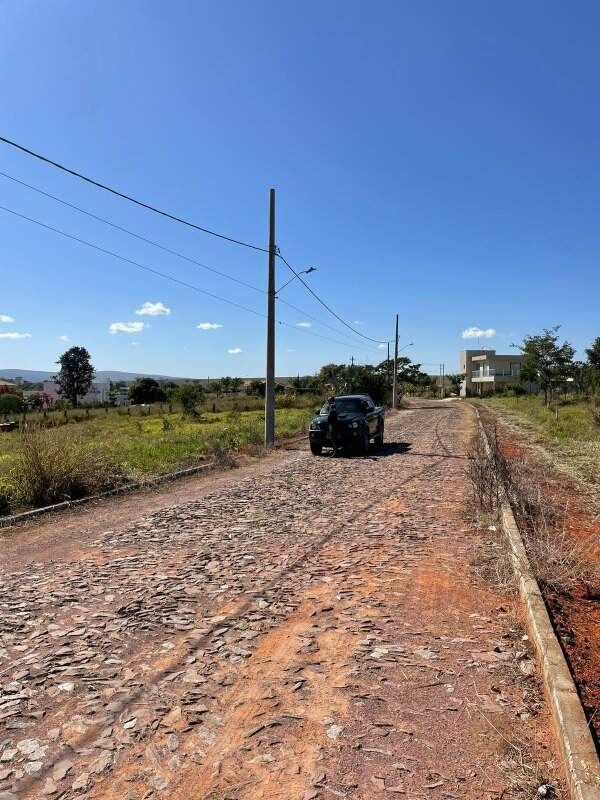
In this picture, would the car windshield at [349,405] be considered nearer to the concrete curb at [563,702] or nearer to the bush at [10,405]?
the concrete curb at [563,702]

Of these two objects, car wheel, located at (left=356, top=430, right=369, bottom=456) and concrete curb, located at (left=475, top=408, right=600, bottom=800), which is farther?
car wheel, located at (left=356, top=430, right=369, bottom=456)

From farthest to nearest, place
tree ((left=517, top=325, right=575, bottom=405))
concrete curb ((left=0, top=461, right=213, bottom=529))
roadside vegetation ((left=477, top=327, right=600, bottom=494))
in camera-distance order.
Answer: tree ((left=517, top=325, right=575, bottom=405)) → roadside vegetation ((left=477, top=327, right=600, bottom=494)) → concrete curb ((left=0, top=461, right=213, bottom=529))

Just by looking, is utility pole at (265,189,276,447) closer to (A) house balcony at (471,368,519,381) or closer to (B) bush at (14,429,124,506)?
(B) bush at (14,429,124,506)

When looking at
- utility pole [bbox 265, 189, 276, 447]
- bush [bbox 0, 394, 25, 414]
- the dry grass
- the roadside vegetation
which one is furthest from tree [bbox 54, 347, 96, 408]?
the dry grass

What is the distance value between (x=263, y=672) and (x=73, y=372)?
124 meters

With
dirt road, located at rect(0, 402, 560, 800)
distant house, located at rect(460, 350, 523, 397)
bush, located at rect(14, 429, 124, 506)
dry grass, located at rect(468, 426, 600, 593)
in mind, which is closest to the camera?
dirt road, located at rect(0, 402, 560, 800)

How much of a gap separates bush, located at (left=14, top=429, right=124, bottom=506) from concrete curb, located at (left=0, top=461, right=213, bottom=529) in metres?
0.25

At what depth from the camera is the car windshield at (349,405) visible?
1843cm

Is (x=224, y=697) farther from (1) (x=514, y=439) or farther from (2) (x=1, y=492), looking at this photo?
(1) (x=514, y=439)

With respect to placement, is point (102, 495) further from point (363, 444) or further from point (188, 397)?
point (188, 397)

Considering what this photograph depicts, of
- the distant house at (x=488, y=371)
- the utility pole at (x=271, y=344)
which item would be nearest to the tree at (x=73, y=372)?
the distant house at (x=488, y=371)

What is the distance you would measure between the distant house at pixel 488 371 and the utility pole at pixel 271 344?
279 ft

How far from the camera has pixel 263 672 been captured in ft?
13.2

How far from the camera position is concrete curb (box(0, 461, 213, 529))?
9023 mm
